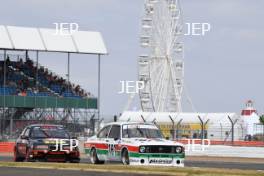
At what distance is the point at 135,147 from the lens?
23.9 metres

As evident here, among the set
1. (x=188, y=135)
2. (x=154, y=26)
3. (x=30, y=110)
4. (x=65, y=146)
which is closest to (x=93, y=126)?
(x=188, y=135)

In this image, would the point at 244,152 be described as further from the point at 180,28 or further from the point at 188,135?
the point at 180,28

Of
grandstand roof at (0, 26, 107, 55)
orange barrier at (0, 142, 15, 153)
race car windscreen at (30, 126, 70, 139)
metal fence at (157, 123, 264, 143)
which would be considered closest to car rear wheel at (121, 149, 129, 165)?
race car windscreen at (30, 126, 70, 139)

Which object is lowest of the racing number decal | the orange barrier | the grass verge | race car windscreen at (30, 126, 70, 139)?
the orange barrier

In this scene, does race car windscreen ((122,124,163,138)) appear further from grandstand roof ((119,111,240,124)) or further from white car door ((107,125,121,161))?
grandstand roof ((119,111,240,124))

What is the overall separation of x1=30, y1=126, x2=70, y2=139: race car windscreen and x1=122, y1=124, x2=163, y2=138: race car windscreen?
2610 mm

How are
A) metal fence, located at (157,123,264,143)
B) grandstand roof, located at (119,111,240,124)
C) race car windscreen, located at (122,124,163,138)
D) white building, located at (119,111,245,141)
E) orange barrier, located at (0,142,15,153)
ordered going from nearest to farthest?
race car windscreen, located at (122,124,163,138), metal fence, located at (157,123,264,143), orange barrier, located at (0,142,15,153), white building, located at (119,111,245,141), grandstand roof, located at (119,111,240,124)

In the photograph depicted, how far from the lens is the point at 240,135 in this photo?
190 ft

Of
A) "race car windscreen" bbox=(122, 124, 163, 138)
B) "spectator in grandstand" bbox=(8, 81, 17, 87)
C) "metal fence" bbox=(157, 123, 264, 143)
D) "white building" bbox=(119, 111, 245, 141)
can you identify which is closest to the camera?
"race car windscreen" bbox=(122, 124, 163, 138)

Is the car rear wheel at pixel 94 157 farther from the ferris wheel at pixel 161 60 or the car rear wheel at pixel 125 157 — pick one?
the ferris wheel at pixel 161 60

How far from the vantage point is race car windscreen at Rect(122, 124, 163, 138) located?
25094 mm

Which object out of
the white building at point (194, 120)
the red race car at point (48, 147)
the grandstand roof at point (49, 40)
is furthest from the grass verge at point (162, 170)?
the grandstand roof at point (49, 40)

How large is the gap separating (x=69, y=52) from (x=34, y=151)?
34.4 metres

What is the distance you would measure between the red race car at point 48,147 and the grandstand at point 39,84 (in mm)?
28338
